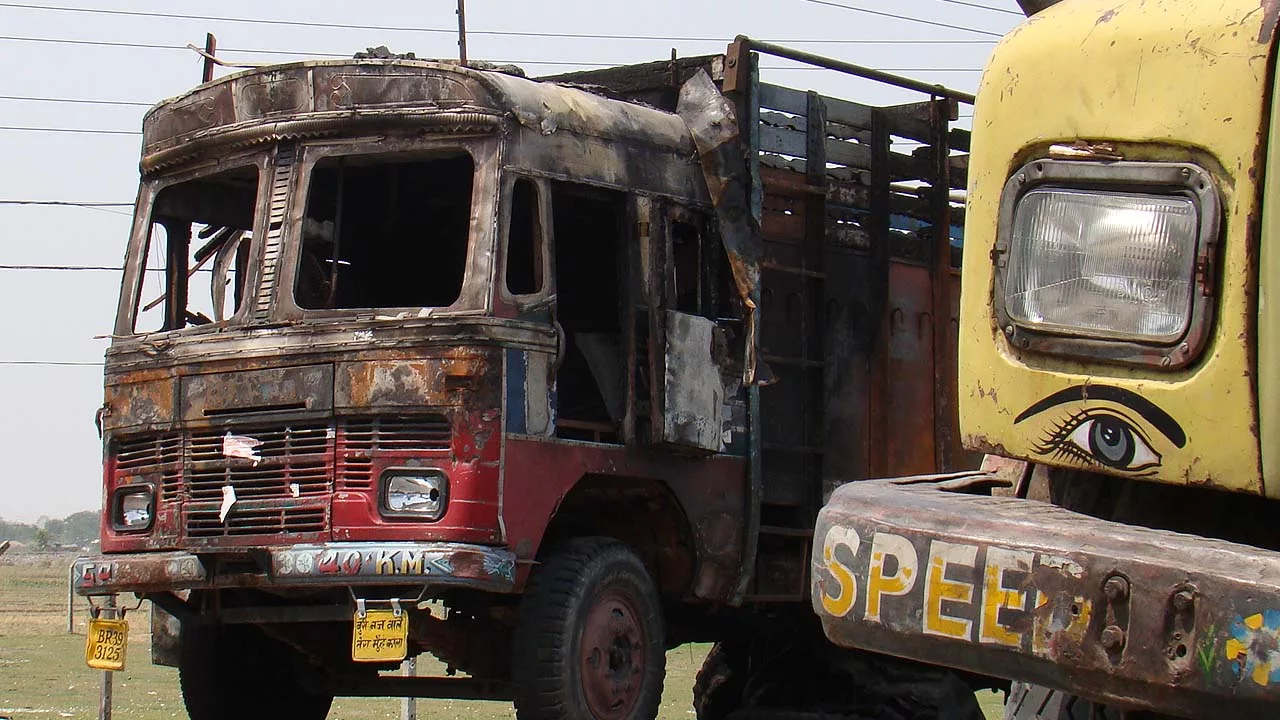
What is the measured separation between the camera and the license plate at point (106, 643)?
7.99m

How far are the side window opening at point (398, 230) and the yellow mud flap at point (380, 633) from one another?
1625 millimetres

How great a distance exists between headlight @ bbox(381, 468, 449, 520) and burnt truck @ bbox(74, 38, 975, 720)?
0.01 meters

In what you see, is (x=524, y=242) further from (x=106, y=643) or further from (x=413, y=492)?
(x=106, y=643)

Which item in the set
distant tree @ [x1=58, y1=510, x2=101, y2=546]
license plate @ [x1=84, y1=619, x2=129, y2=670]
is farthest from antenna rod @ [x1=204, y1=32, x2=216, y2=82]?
distant tree @ [x1=58, y1=510, x2=101, y2=546]

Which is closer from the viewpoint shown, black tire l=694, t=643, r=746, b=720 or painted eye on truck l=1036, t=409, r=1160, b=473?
painted eye on truck l=1036, t=409, r=1160, b=473

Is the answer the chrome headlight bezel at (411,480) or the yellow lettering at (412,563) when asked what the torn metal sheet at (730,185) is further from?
the yellow lettering at (412,563)

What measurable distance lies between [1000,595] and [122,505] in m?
5.94

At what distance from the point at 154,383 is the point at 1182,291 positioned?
586 centimetres

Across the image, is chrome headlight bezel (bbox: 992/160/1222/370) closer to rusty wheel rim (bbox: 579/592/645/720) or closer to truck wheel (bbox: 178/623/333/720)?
rusty wheel rim (bbox: 579/592/645/720)

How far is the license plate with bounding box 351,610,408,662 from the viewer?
23.3 feet

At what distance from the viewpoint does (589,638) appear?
7590 mm

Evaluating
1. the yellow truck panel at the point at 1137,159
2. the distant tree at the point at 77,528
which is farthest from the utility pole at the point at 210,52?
the distant tree at the point at 77,528

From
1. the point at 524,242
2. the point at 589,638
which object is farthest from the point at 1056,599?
the point at 524,242

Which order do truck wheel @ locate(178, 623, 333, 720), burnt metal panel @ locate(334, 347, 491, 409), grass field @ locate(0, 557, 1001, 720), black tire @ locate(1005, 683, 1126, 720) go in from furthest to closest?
grass field @ locate(0, 557, 1001, 720)
truck wheel @ locate(178, 623, 333, 720)
burnt metal panel @ locate(334, 347, 491, 409)
black tire @ locate(1005, 683, 1126, 720)
